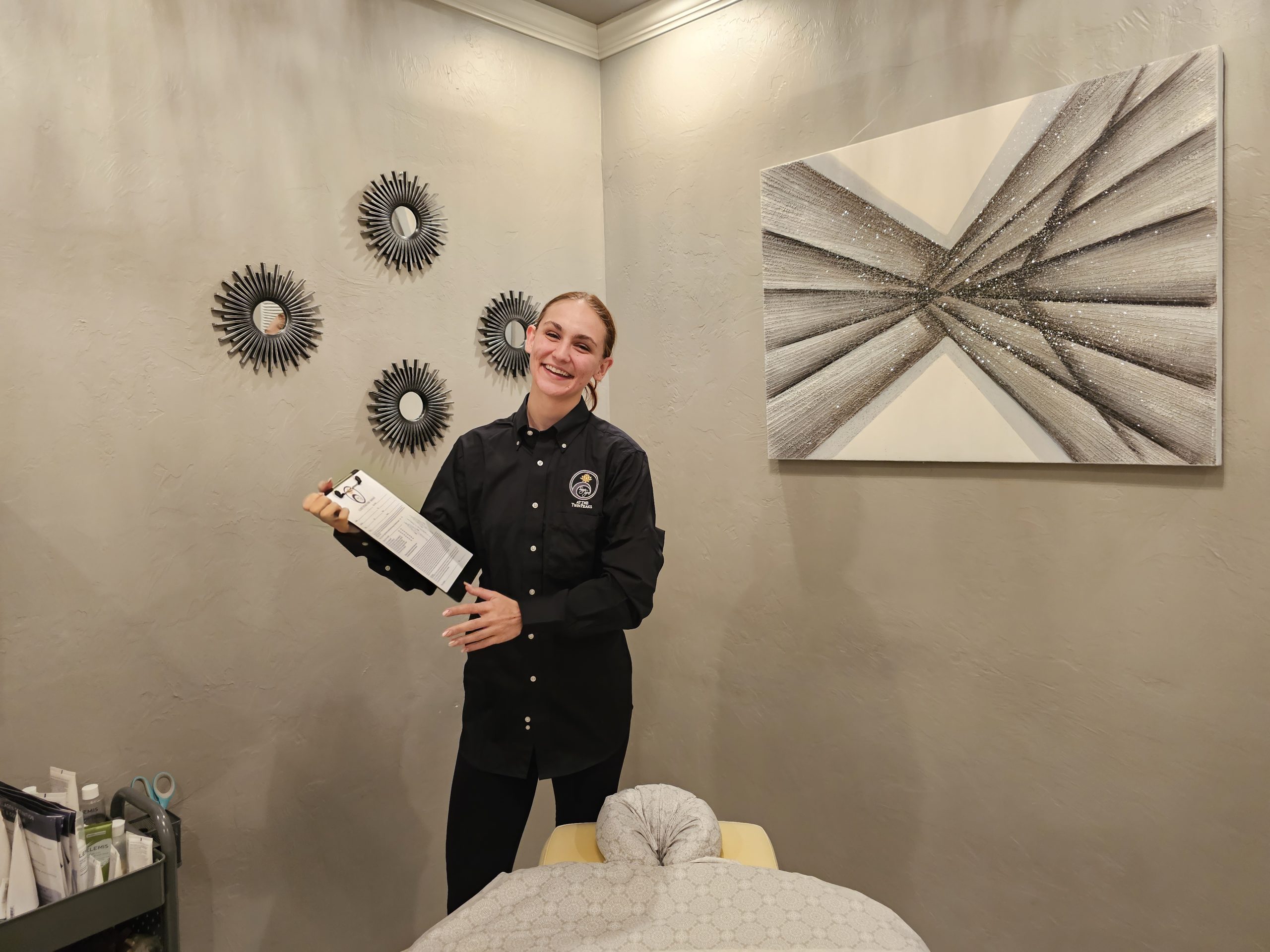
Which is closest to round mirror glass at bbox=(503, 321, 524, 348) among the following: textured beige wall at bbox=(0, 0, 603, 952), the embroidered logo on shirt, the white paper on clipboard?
textured beige wall at bbox=(0, 0, 603, 952)

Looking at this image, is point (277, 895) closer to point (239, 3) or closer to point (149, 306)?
point (149, 306)

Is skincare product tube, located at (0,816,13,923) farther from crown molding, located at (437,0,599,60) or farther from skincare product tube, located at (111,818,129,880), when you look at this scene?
crown molding, located at (437,0,599,60)

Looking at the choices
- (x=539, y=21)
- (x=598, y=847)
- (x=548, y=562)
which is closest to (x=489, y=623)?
(x=548, y=562)

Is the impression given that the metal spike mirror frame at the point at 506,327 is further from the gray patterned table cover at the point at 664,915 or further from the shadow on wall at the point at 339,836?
the gray patterned table cover at the point at 664,915

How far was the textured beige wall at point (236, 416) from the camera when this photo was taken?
1.68 metres

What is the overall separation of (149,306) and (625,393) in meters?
1.36

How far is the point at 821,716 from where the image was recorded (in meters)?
2.26

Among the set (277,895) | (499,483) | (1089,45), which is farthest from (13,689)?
(1089,45)

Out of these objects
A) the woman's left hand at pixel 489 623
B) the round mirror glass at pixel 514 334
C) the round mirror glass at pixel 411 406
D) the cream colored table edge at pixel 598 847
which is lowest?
the cream colored table edge at pixel 598 847

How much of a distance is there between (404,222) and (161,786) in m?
1.46

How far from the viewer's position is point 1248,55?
158 centimetres

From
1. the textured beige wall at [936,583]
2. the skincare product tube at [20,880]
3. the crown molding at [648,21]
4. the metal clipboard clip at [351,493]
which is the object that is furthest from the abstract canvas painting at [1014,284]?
the skincare product tube at [20,880]

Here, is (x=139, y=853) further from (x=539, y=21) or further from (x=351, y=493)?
(x=539, y=21)

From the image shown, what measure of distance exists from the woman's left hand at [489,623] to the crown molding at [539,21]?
170 centimetres
